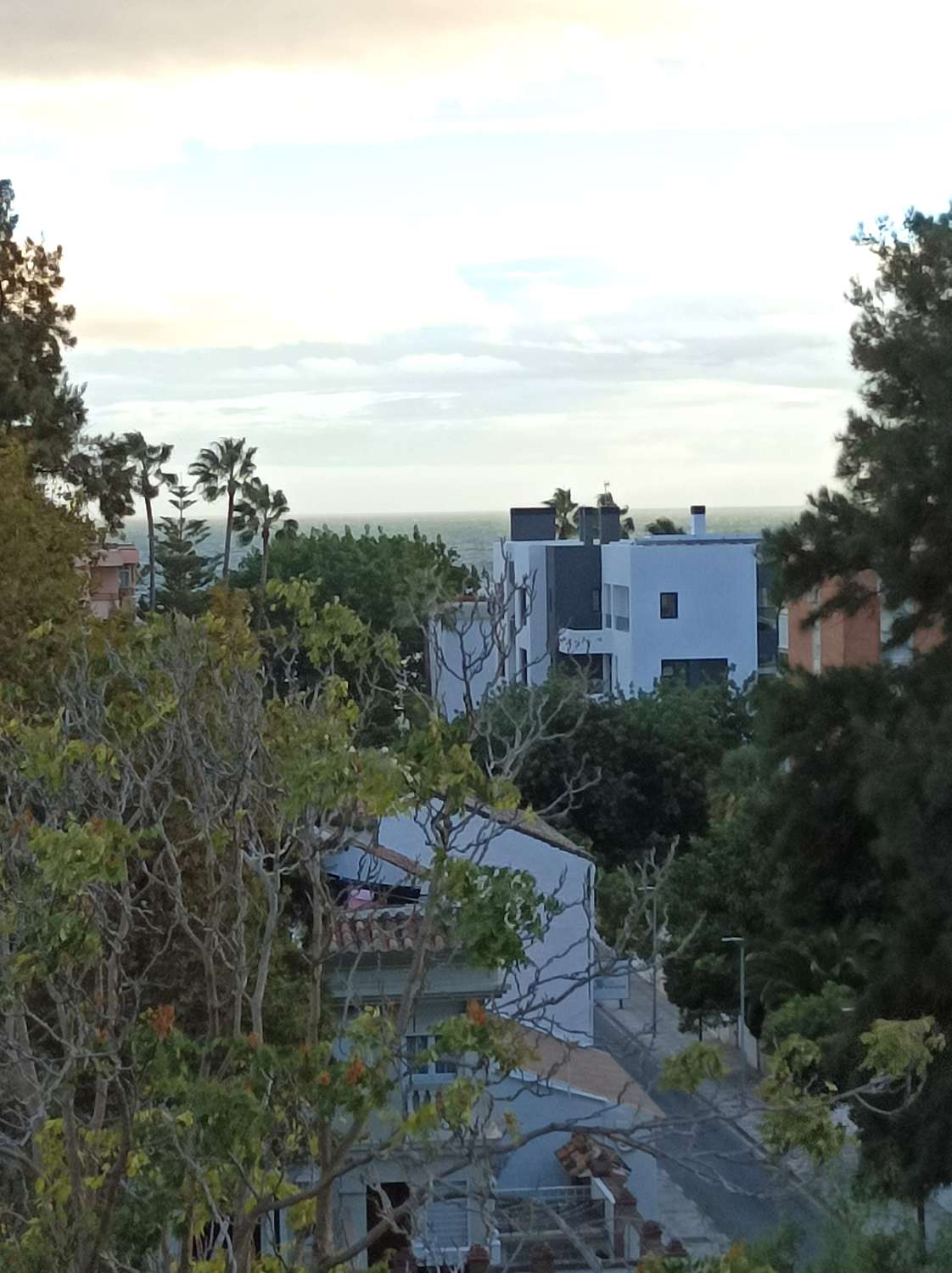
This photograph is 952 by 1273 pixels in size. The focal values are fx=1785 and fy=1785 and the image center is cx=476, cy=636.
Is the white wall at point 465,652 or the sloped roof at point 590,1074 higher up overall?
the white wall at point 465,652

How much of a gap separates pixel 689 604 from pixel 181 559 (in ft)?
58.7

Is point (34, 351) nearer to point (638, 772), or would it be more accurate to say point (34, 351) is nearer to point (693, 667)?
point (638, 772)

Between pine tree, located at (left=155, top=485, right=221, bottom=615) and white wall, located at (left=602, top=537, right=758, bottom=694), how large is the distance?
14748mm

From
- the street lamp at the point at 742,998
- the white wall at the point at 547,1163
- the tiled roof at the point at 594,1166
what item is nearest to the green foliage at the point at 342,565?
the street lamp at the point at 742,998

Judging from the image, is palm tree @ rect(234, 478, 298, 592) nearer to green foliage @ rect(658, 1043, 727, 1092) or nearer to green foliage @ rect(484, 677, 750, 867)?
green foliage @ rect(484, 677, 750, 867)

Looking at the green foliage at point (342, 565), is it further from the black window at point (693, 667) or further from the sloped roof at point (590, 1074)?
the sloped roof at point (590, 1074)

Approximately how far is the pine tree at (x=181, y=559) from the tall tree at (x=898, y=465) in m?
42.2

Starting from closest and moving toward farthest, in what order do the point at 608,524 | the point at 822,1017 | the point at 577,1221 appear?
1. the point at 577,1221
2. the point at 822,1017
3. the point at 608,524

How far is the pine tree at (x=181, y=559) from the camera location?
6166 cm

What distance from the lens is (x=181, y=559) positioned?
63.0 m

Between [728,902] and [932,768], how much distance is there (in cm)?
1531

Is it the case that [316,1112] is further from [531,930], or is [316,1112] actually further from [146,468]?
[146,468]

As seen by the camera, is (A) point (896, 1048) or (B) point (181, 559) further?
(B) point (181, 559)

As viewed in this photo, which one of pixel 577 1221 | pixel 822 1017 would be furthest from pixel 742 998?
pixel 577 1221
